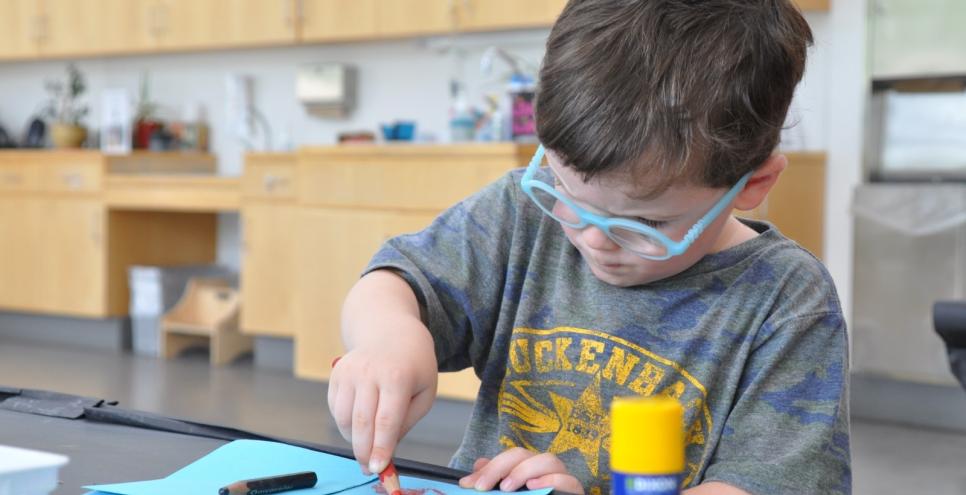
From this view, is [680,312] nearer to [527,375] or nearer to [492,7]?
[527,375]

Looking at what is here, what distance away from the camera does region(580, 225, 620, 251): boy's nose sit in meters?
0.82

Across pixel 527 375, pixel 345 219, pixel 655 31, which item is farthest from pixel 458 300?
pixel 345 219

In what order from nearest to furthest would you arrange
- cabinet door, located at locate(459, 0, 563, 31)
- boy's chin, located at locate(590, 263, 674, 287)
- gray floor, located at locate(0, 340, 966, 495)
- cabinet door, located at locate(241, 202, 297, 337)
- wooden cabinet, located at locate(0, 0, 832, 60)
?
boy's chin, located at locate(590, 263, 674, 287) < gray floor, located at locate(0, 340, 966, 495) < cabinet door, located at locate(459, 0, 563, 31) < wooden cabinet, located at locate(0, 0, 832, 60) < cabinet door, located at locate(241, 202, 297, 337)

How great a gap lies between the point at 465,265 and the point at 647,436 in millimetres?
538

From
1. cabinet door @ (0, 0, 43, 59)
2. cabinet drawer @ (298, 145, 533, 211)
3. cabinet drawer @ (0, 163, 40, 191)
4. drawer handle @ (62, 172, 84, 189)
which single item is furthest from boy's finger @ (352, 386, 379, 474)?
cabinet door @ (0, 0, 43, 59)

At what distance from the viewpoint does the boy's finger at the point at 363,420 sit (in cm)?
74

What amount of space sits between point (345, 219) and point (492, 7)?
93 centimetres

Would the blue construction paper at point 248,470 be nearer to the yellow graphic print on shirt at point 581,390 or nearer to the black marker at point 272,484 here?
the black marker at point 272,484

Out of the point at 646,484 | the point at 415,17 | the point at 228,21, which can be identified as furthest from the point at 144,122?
the point at 646,484

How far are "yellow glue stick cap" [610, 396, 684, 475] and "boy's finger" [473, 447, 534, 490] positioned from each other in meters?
0.31

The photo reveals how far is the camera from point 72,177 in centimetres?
471

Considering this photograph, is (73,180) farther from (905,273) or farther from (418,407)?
(418,407)

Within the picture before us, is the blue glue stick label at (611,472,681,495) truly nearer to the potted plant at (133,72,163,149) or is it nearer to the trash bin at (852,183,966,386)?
the trash bin at (852,183,966,386)

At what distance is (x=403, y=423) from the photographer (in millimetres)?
755
